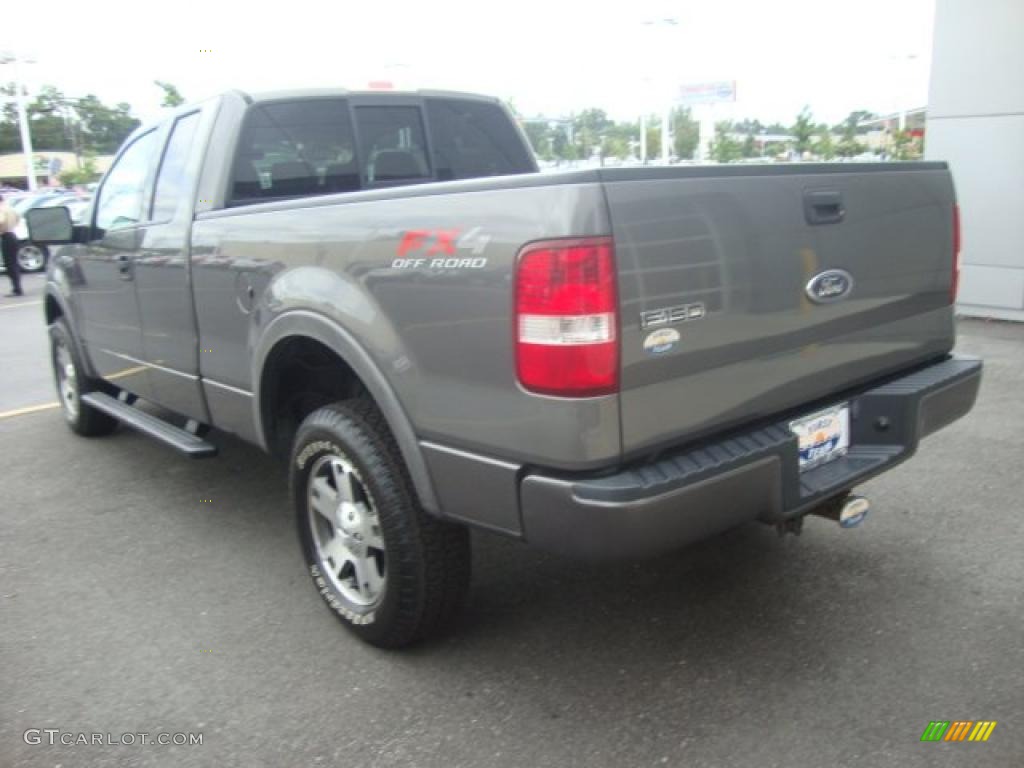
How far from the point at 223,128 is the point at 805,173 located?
246 centimetres

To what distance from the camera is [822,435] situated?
9.46 feet

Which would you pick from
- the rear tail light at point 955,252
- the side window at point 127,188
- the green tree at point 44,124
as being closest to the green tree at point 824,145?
the side window at point 127,188

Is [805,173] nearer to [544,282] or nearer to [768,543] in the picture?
[544,282]

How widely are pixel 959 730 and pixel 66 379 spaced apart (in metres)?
5.49

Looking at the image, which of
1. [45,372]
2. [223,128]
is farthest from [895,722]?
[45,372]

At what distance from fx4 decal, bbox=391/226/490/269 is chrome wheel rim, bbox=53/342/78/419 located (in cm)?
379

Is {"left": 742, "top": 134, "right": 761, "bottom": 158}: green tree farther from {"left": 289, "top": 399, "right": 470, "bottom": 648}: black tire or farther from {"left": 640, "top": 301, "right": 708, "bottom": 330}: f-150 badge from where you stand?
{"left": 640, "top": 301, "right": 708, "bottom": 330}: f-150 badge

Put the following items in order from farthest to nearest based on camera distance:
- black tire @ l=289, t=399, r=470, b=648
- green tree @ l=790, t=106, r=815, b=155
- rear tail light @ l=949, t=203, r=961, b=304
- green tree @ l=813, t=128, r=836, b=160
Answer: green tree @ l=790, t=106, r=815, b=155 < green tree @ l=813, t=128, r=836, b=160 < rear tail light @ l=949, t=203, r=961, b=304 < black tire @ l=289, t=399, r=470, b=648

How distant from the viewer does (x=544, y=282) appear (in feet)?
7.35

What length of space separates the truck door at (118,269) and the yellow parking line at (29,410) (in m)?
1.84

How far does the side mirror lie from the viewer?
498cm

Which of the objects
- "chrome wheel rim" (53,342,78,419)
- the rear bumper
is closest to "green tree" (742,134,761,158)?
"chrome wheel rim" (53,342,78,419)

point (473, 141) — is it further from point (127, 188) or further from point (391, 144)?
point (127, 188)

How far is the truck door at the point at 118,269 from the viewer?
445 cm
